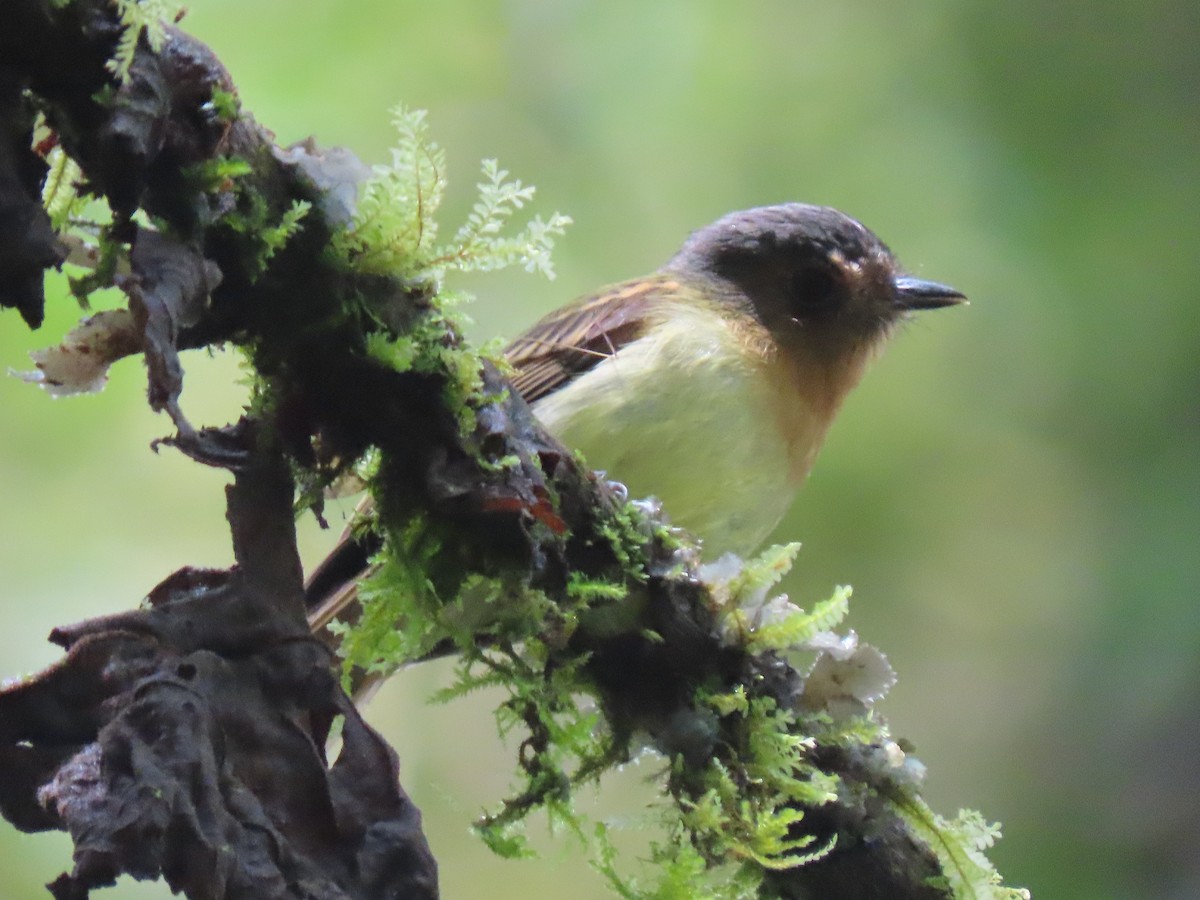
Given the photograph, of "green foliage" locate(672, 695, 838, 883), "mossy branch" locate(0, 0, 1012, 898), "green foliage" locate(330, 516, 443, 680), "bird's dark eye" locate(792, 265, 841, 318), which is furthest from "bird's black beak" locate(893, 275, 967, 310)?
"green foliage" locate(330, 516, 443, 680)

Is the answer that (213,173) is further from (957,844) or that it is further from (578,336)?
(578,336)

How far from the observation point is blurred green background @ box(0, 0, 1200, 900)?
4609mm

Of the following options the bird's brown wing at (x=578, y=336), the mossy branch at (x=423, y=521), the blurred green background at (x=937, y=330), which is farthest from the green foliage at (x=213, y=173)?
the blurred green background at (x=937, y=330)

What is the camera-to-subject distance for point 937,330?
17.7ft

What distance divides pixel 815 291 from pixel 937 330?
6.46 ft

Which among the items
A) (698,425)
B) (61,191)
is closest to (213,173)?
(61,191)

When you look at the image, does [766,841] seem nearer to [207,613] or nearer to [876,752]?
[876,752]

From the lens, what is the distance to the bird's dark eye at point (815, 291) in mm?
3539

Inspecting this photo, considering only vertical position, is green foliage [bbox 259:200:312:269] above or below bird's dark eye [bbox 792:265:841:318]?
below

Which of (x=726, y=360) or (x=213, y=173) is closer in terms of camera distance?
(x=213, y=173)

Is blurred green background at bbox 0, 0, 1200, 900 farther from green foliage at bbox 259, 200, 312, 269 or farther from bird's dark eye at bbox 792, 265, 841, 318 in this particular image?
green foliage at bbox 259, 200, 312, 269

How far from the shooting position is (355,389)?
155 centimetres

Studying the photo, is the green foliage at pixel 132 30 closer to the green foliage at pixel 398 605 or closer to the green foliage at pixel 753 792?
the green foliage at pixel 398 605

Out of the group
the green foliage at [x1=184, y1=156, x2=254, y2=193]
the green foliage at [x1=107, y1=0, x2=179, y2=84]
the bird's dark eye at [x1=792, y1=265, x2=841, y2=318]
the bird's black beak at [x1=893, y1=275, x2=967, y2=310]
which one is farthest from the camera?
the bird's black beak at [x1=893, y1=275, x2=967, y2=310]
